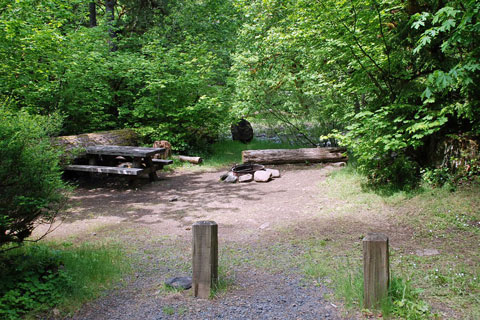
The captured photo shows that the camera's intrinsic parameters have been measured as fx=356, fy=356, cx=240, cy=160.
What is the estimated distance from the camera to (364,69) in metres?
6.81

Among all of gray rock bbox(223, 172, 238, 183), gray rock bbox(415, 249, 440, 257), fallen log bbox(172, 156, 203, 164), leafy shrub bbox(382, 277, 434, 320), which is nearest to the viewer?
leafy shrub bbox(382, 277, 434, 320)

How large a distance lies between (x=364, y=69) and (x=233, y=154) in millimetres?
8157

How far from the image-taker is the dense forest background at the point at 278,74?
6227 mm

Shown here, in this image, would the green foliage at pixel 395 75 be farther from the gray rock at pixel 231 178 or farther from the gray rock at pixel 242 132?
the gray rock at pixel 242 132

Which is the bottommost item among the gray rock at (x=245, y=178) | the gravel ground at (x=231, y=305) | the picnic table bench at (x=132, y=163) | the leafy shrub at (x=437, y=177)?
the gravel ground at (x=231, y=305)

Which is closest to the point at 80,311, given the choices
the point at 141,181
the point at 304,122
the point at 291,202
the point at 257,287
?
the point at 257,287

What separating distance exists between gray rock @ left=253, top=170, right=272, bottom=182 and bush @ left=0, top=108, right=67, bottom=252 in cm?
625

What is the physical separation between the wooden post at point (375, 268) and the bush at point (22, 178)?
317 centimetres

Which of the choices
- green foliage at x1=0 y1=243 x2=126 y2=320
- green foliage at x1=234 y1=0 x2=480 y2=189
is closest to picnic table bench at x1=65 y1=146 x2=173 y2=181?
green foliage at x1=0 y1=243 x2=126 y2=320

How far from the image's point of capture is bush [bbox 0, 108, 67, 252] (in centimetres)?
346

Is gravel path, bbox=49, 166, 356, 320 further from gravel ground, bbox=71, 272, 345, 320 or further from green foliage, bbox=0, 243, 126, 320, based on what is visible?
green foliage, bbox=0, 243, 126, 320

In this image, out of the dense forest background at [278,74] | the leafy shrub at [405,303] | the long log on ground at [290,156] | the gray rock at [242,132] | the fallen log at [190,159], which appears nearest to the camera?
the leafy shrub at [405,303]

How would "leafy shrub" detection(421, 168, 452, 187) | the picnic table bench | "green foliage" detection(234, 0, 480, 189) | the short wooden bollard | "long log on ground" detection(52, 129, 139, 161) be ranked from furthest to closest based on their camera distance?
1. "long log on ground" detection(52, 129, 139, 161)
2. the picnic table bench
3. "leafy shrub" detection(421, 168, 452, 187)
4. "green foliage" detection(234, 0, 480, 189)
5. the short wooden bollard

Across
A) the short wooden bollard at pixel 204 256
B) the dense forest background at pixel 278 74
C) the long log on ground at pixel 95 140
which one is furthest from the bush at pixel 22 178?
the long log on ground at pixel 95 140
